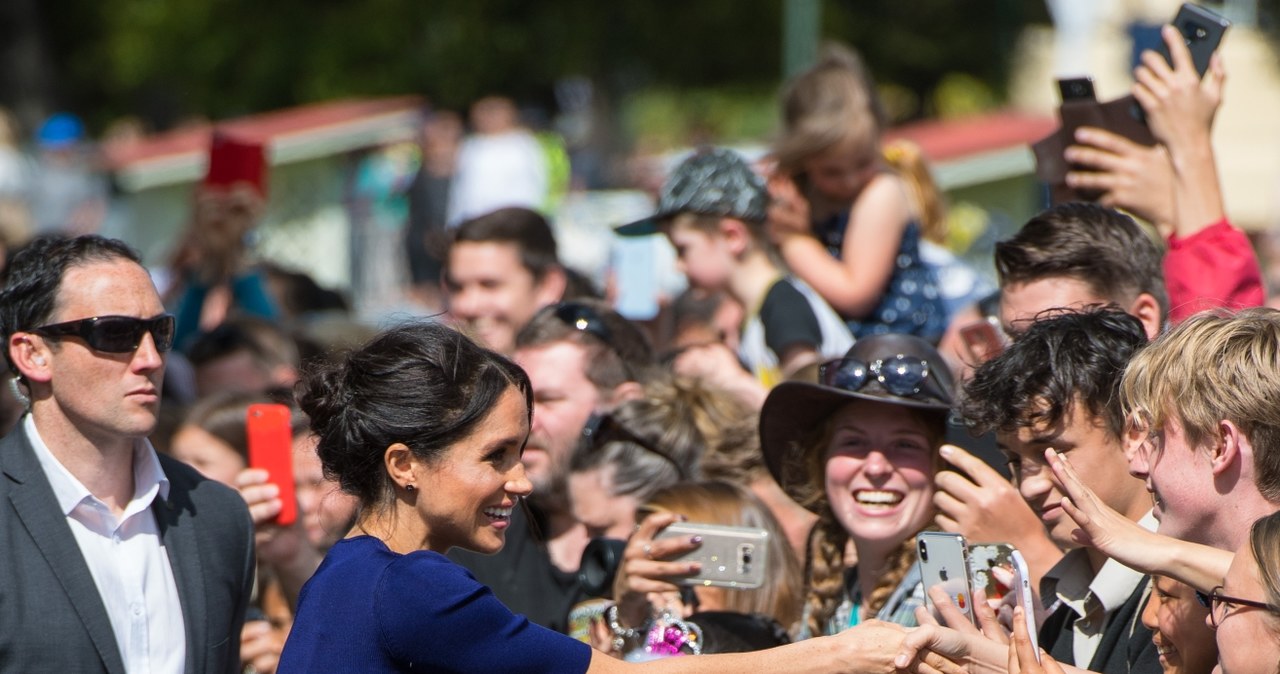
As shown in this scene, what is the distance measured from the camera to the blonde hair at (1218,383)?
9.52ft

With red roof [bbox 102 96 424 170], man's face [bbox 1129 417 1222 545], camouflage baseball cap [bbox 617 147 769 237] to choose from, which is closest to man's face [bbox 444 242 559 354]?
camouflage baseball cap [bbox 617 147 769 237]

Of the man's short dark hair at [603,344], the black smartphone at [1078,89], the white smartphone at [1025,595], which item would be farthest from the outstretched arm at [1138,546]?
the man's short dark hair at [603,344]

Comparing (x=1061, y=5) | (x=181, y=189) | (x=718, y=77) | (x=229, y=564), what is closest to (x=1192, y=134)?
(x=229, y=564)

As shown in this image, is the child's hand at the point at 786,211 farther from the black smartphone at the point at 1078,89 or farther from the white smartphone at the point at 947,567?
the white smartphone at the point at 947,567

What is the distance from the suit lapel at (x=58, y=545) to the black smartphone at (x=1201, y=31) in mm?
3154

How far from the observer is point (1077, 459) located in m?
3.46

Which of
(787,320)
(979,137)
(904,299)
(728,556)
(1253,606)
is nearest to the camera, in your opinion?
(1253,606)

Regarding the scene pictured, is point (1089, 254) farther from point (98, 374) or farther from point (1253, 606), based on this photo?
point (98, 374)

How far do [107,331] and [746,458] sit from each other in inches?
78.3

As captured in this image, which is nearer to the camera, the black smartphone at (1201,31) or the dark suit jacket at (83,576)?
the dark suit jacket at (83,576)

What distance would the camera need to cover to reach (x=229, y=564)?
402 centimetres

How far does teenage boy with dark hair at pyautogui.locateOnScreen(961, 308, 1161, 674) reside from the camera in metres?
3.41

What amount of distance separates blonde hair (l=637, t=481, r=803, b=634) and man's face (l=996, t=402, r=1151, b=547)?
42.1 inches

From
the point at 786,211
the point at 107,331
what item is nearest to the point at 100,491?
the point at 107,331
